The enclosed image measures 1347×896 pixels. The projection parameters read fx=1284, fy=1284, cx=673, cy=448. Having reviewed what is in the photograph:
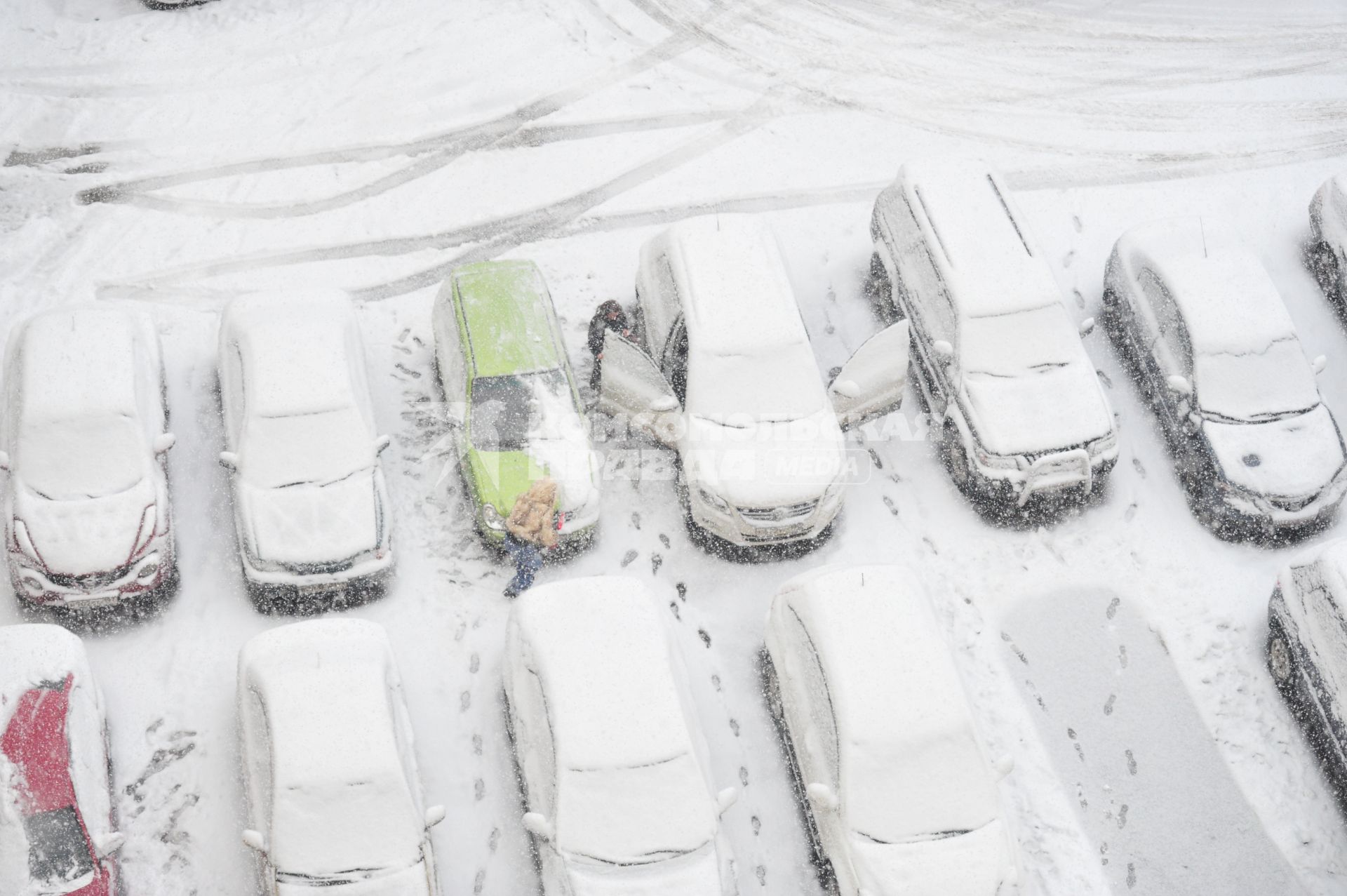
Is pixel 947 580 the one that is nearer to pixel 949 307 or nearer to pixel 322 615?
pixel 949 307

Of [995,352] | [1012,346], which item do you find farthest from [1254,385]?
[995,352]

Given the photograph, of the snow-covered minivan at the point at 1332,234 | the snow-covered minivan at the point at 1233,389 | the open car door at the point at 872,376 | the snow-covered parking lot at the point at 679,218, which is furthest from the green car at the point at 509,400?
the snow-covered minivan at the point at 1332,234

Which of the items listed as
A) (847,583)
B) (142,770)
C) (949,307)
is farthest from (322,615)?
(949,307)

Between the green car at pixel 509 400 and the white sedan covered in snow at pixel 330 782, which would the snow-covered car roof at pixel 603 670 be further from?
Result: the green car at pixel 509 400

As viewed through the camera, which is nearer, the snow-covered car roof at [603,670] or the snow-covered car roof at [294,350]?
the snow-covered car roof at [603,670]

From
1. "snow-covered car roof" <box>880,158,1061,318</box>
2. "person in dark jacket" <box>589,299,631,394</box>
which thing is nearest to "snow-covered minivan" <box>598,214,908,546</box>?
"person in dark jacket" <box>589,299,631,394</box>

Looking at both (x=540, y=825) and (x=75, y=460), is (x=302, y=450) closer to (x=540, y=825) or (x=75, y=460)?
(x=75, y=460)
